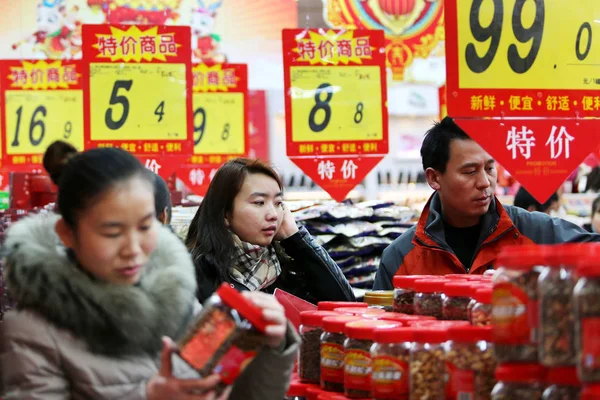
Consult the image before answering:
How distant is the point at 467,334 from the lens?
210cm

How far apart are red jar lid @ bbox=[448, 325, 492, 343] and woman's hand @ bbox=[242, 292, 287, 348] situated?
39 centimetres

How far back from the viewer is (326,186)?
6.61 m

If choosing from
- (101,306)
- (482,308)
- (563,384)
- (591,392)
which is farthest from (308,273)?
(591,392)

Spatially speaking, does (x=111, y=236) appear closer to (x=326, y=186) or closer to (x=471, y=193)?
(x=471, y=193)

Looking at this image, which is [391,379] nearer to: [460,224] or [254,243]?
[254,243]

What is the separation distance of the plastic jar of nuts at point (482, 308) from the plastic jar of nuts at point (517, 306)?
36cm

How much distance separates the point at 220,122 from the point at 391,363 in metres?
7.32

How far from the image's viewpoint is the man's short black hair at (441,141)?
4270 mm

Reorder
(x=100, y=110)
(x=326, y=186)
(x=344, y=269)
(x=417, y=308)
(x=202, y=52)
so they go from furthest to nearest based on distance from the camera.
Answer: (x=202, y=52)
(x=100, y=110)
(x=326, y=186)
(x=344, y=269)
(x=417, y=308)

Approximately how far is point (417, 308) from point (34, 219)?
1.13 meters

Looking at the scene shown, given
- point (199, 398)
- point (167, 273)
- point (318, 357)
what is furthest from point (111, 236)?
point (318, 357)

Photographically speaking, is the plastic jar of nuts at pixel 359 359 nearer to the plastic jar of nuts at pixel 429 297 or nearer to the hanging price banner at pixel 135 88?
the plastic jar of nuts at pixel 429 297

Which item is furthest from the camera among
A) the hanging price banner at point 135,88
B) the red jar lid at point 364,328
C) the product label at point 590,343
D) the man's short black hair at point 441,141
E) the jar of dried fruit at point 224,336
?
the hanging price banner at point 135,88

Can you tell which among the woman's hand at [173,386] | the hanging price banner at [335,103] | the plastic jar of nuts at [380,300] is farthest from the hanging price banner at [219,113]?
the woman's hand at [173,386]
